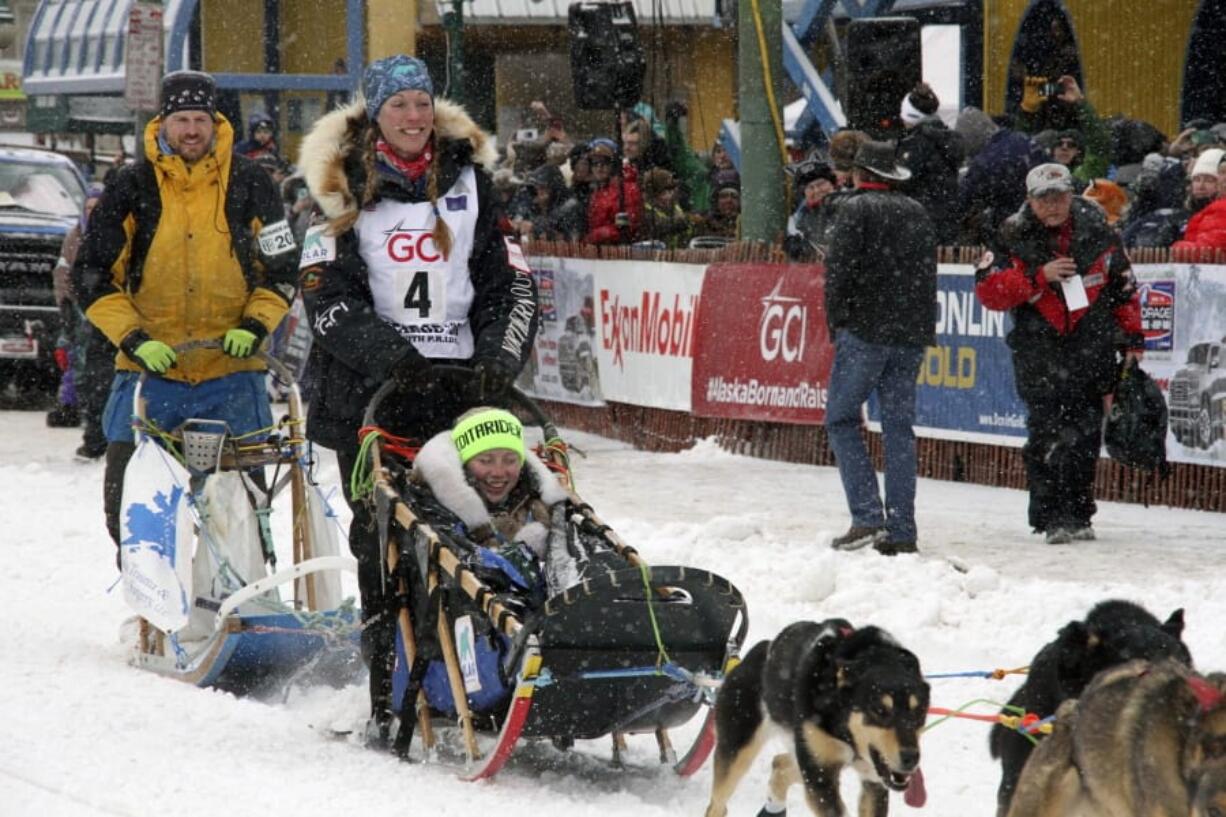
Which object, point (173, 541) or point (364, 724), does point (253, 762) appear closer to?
point (364, 724)

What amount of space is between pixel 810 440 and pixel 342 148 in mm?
7012

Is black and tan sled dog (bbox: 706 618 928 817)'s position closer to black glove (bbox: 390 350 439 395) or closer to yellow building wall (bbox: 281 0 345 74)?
black glove (bbox: 390 350 439 395)

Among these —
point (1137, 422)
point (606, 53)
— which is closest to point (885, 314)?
point (1137, 422)

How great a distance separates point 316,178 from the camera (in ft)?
20.5

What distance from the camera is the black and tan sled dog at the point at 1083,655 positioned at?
4.49m

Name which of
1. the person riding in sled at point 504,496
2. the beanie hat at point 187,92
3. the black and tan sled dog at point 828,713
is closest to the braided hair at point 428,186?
the person riding in sled at point 504,496

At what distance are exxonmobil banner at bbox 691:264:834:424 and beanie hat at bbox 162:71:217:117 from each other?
18.5 feet

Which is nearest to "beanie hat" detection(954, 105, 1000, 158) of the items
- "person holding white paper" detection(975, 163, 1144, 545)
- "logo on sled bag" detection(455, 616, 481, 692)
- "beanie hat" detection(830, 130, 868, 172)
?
"beanie hat" detection(830, 130, 868, 172)

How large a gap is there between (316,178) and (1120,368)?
187 inches

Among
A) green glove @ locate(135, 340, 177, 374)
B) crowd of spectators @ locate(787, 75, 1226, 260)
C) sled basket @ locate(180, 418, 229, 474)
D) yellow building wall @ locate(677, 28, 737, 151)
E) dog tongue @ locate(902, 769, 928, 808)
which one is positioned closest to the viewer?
dog tongue @ locate(902, 769, 928, 808)

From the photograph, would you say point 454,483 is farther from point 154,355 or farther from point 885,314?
point 885,314

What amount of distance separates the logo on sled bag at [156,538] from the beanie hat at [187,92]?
118 centimetres

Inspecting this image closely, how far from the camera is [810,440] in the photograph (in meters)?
12.9

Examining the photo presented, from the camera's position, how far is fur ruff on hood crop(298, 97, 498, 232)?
20.4 ft
